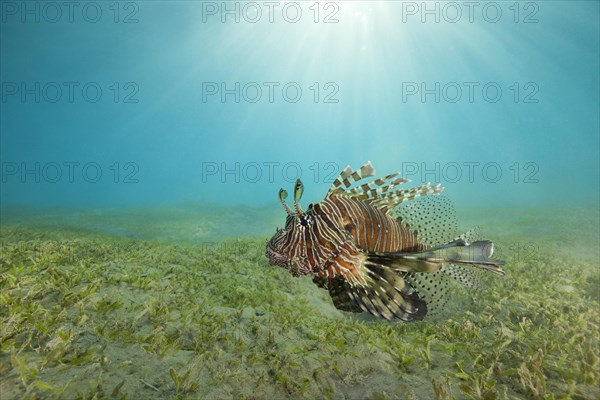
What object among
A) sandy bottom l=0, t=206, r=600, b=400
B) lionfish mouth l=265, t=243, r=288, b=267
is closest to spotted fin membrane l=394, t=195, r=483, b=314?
sandy bottom l=0, t=206, r=600, b=400

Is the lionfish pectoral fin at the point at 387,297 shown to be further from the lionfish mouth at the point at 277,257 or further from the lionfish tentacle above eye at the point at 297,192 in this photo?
the lionfish tentacle above eye at the point at 297,192

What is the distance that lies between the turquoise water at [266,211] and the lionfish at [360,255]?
2.52 ft

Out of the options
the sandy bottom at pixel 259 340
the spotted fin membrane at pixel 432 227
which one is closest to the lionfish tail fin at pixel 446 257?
the spotted fin membrane at pixel 432 227

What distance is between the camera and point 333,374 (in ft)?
9.48

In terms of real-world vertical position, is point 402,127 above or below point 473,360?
above

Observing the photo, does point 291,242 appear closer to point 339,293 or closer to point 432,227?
point 339,293

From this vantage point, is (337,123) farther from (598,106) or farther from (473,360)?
(473,360)

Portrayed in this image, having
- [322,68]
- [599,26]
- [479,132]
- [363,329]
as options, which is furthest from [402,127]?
[363,329]

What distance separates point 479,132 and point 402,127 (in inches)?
1070

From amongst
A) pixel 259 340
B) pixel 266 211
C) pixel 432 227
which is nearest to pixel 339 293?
pixel 259 340

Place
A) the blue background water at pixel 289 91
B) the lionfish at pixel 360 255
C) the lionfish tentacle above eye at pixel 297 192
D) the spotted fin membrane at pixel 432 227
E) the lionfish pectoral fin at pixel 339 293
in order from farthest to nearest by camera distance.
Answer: the blue background water at pixel 289 91, the spotted fin membrane at pixel 432 227, the lionfish pectoral fin at pixel 339 293, the lionfish tentacle above eye at pixel 297 192, the lionfish at pixel 360 255

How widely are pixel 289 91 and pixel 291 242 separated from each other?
12055 centimetres

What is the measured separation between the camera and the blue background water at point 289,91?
4275cm

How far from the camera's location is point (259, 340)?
3.43m
